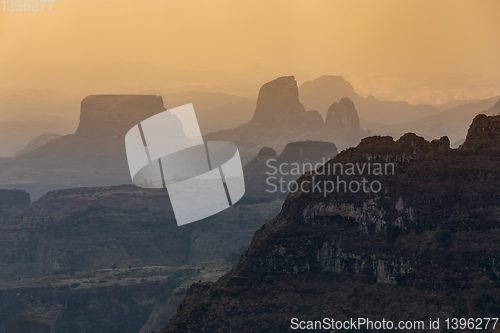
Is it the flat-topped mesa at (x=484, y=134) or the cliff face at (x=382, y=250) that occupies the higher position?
the flat-topped mesa at (x=484, y=134)

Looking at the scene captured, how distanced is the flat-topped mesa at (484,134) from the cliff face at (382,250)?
16 centimetres

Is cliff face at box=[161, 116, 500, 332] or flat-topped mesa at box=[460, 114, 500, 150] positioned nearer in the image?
cliff face at box=[161, 116, 500, 332]

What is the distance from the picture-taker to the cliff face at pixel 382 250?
145m

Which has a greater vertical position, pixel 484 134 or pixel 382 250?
pixel 484 134

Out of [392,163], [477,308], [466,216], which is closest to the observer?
[477,308]

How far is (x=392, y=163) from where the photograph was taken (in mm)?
159750

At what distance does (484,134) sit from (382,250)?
19610mm

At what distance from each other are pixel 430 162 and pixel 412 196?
5867 millimetres

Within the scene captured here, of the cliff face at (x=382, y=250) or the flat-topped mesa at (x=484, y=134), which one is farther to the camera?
the flat-topped mesa at (x=484, y=134)

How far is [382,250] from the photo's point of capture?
15138 cm

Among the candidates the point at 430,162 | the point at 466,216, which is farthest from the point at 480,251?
the point at 430,162

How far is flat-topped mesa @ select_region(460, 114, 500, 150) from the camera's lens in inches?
6206

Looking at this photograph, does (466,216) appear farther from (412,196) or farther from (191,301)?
(191,301)

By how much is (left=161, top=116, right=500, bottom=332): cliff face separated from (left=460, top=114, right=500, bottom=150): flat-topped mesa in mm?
155
